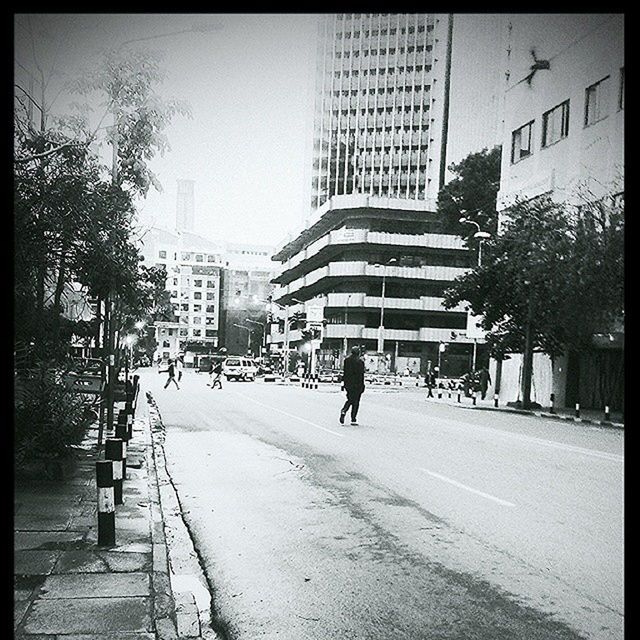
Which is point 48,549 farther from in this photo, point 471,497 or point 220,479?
point 471,497

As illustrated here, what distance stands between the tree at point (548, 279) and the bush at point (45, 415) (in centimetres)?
1531

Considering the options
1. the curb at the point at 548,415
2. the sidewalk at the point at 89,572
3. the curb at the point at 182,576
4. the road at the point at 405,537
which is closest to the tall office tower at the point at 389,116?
the curb at the point at 548,415

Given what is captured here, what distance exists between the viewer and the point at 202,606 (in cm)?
504

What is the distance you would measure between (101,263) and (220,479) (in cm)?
349

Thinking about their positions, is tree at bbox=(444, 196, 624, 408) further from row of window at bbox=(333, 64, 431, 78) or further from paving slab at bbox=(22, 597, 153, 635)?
row of window at bbox=(333, 64, 431, 78)

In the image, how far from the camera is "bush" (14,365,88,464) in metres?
8.57

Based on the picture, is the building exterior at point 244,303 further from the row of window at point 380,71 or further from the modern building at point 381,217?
the row of window at point 380,71

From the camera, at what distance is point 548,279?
2480cm

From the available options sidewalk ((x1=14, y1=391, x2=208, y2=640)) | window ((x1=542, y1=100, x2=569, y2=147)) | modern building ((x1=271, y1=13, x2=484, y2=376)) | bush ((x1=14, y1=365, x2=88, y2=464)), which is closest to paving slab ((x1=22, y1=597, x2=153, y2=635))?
sidewalk ((x1=14, y1=391, x2=208, y2=640))

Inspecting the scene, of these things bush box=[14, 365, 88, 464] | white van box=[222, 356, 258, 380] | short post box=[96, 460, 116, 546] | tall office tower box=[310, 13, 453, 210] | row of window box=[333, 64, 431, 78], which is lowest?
white van box=[222, 356, 258, 380]

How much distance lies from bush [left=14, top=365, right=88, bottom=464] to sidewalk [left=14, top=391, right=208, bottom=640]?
18.3 inches

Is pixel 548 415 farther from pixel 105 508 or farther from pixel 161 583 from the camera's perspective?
pixel 161 583

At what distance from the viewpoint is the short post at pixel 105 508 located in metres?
5.95
